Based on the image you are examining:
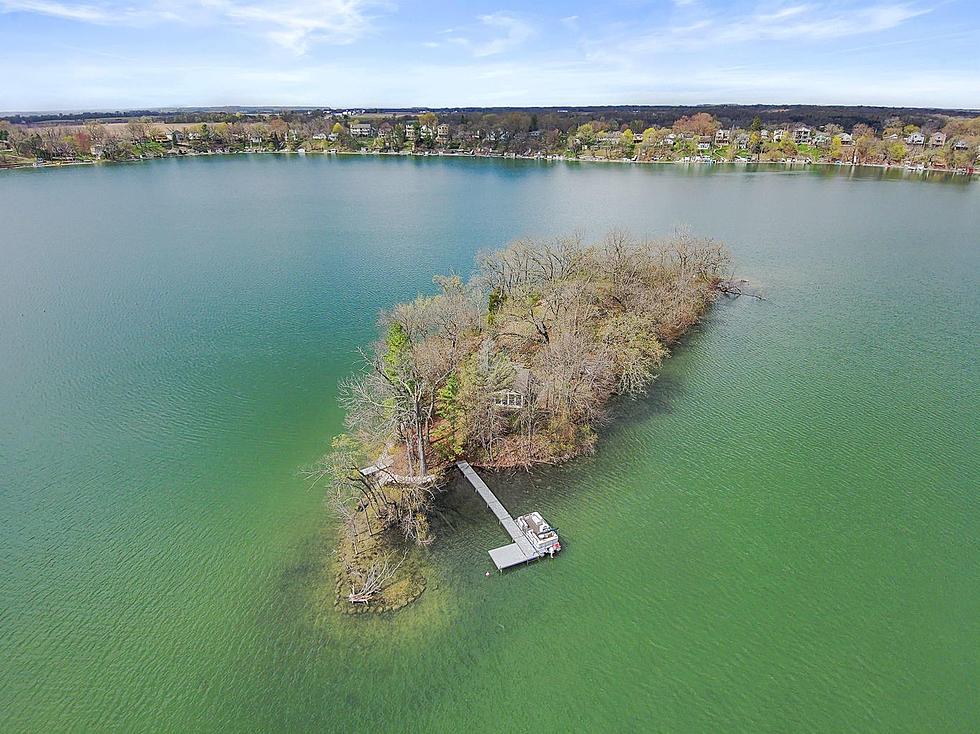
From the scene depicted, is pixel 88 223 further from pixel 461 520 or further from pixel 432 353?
pixel 461 520

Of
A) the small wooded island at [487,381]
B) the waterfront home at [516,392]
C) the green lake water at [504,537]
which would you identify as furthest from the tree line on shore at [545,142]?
the waterfront home at [516,392]

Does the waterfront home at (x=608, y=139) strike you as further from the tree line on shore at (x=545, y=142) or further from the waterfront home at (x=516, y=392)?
the waterfront home at (x=516, y=392)

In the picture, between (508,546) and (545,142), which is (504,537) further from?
(545,142)

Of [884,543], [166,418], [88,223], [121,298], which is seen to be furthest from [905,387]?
[88,223]

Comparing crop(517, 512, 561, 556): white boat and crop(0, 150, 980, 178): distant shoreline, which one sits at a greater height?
crop(0, 150, 980, 178): distant shoreline

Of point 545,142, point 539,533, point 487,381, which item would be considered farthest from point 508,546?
point 545,142

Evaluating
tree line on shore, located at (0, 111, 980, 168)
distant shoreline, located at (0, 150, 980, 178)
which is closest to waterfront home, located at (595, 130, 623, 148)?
tree line on shore, located at (0, 111, 980, 168)

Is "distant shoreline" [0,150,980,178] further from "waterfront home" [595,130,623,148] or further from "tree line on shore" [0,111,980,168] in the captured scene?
"waterfront home" [595,130,623,148]
